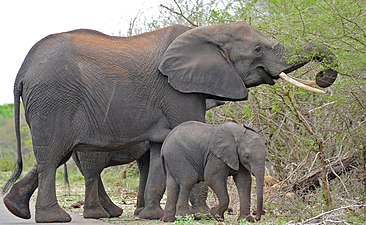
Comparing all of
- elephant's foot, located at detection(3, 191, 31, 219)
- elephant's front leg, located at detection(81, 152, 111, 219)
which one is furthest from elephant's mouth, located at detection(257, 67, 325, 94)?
elephant's foot, located at detection(3, 191, 31, 219)

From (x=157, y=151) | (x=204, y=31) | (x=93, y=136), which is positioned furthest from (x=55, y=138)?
(x=204, y=31)

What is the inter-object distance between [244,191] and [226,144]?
1.69ft

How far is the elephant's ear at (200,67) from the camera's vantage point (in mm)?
10922

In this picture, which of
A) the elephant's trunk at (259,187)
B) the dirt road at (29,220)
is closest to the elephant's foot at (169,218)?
the dirt road at (29,220)

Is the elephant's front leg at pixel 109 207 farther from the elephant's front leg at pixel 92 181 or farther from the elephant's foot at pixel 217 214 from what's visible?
the elephant's foot at pixel 217 214

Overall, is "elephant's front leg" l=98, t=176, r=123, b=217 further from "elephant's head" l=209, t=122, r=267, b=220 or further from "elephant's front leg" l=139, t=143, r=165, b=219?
"elephant's head" l=209, t=122, r=267, b=220

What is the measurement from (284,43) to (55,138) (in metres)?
2.68

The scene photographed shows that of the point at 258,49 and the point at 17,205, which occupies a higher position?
the point at 258,49

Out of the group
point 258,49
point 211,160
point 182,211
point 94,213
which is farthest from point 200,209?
point 258,49

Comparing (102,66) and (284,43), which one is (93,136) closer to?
(102,66)

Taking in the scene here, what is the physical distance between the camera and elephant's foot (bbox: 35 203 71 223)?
10.5 meters

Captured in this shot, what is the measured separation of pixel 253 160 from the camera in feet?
32.3

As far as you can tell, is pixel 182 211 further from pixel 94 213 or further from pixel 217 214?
pixel 94 213

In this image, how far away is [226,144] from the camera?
10.0 m
